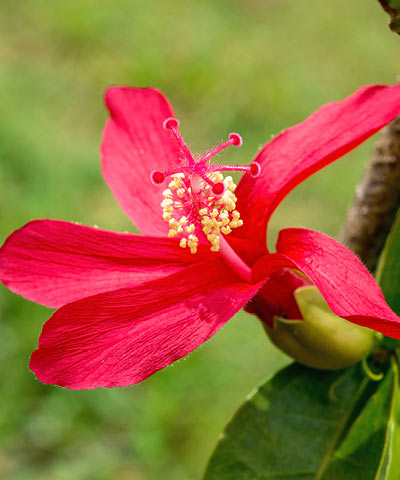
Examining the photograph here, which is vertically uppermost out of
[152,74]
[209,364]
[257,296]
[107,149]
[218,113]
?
[152,74]

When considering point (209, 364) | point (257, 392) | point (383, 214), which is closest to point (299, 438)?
point (257, 392)

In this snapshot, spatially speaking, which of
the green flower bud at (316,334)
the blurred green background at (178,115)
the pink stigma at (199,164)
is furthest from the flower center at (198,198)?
the blurred green background at (178,115)

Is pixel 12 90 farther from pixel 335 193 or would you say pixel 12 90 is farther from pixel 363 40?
Result: pixel 363 40

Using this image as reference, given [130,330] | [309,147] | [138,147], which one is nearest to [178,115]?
[138,147]

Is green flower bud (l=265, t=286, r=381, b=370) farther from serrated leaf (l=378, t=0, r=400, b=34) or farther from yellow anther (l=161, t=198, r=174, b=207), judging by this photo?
serrated leaf (l=378, t=0, r=400, b=34)

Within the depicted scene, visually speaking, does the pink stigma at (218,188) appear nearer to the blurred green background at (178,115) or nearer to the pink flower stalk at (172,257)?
the pink flower stalk at (172,257)

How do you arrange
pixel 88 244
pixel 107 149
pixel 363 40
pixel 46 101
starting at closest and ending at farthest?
pixel 88 244, pixel 107 149, pixel 46 101, pixel 363 40

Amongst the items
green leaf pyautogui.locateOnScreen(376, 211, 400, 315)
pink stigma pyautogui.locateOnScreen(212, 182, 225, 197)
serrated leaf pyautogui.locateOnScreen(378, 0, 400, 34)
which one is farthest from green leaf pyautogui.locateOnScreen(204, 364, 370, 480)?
serrated leaf pyautogui.locateOnScreen(378, 0, 400, 34)
